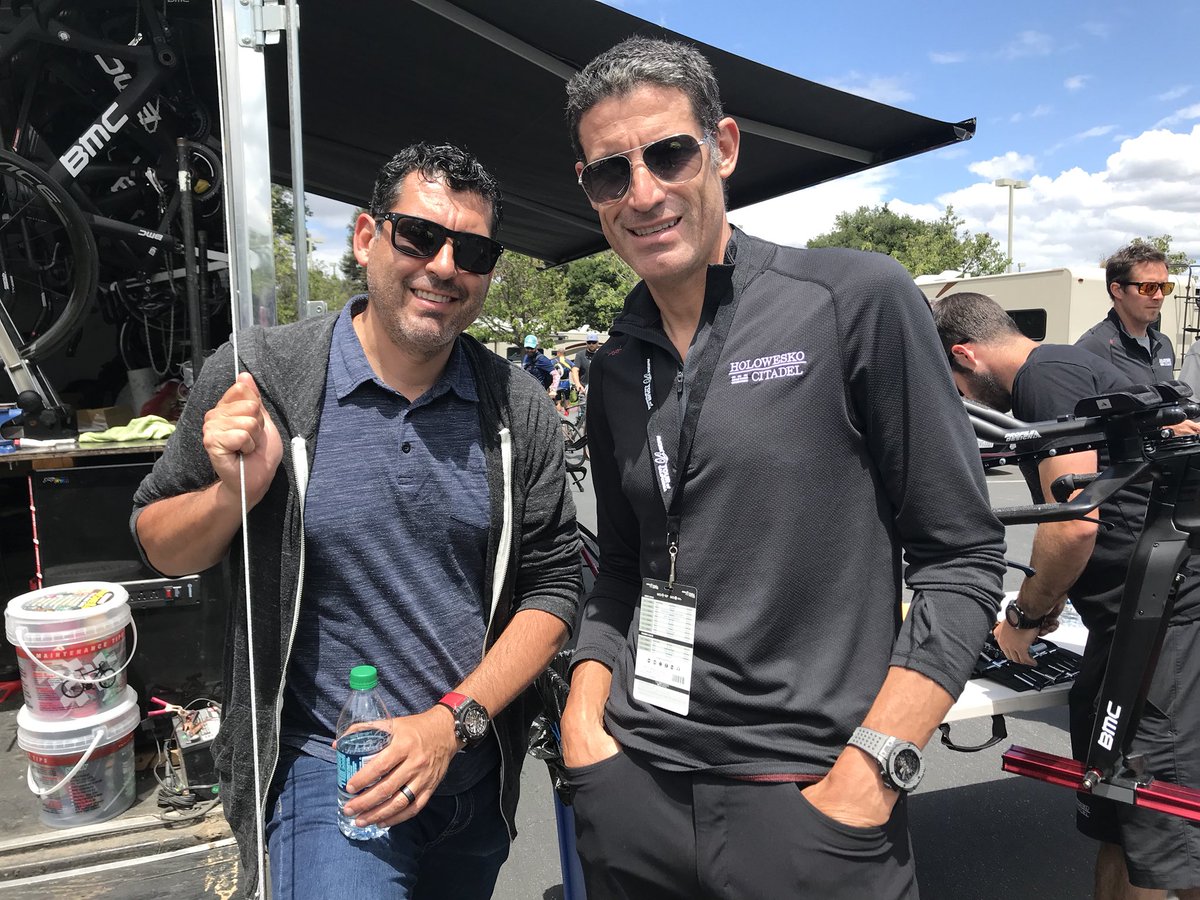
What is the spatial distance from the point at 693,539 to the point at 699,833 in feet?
1.67

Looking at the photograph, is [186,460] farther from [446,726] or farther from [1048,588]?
[1048,588]

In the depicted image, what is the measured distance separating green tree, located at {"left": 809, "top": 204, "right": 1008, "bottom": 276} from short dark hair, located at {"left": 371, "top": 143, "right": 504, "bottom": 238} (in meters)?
31.5

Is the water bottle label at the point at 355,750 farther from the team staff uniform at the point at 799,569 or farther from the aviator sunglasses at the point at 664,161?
the aviator sunglasses at the point at 664,161

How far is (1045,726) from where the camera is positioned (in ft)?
13.4

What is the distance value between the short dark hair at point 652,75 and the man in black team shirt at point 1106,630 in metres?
1.49

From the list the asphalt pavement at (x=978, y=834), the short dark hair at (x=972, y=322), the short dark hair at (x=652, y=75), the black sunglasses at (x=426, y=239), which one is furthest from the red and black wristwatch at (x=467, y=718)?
the short dark hair at (x=972, y=322)

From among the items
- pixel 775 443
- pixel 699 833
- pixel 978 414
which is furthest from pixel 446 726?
pixel 978 414

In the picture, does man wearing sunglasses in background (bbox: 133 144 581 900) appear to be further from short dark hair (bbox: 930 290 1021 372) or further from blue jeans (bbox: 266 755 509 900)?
short dark hair (bbox: 930 290 1021 372)

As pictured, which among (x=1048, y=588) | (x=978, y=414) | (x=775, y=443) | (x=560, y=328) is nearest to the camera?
(x=775, y=443)

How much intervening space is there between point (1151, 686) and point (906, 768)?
164 cm

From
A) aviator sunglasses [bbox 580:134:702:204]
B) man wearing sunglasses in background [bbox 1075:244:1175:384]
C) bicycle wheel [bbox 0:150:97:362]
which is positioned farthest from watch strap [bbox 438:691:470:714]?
man wearing sunglasses in background [bbox 1075:244:1175:384]

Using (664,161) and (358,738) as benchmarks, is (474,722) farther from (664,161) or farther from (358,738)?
(664,161)

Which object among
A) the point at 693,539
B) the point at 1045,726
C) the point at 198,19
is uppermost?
the point at 198,19

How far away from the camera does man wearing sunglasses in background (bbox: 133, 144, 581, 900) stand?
5.05 feet
